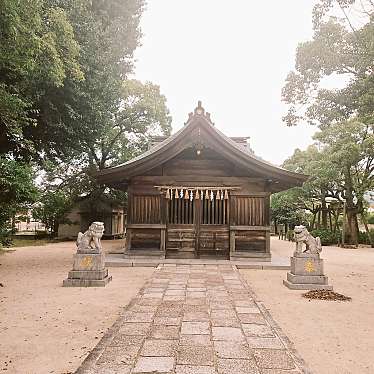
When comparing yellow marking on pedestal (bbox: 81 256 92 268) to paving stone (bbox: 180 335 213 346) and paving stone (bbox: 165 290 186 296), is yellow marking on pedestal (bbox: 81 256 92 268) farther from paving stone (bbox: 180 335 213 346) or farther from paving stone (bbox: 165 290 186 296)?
paving stone (bbox: 180 335 213 346)

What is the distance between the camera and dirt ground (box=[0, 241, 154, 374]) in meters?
3.55

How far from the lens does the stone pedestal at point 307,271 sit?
24.7ft

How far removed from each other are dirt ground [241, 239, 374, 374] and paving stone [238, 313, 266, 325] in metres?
0.28

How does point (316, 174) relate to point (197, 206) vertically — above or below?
above

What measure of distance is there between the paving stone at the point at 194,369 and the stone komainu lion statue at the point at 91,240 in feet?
15.8

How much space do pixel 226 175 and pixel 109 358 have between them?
8962 mm

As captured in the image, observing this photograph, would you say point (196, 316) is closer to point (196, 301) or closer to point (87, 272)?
point (196, 301)

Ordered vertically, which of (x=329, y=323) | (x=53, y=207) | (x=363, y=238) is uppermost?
(x=53, y=207)

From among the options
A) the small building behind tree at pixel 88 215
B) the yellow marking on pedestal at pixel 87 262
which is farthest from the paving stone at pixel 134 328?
the small building behind tree at pixel 88 215

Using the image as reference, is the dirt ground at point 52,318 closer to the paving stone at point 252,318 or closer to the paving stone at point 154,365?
the paving stone at point 154,365

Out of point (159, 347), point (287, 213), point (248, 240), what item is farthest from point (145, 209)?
point (287, 213)

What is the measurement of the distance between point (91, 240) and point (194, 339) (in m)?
4.48

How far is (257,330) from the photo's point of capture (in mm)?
4453

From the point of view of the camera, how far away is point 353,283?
854cm
